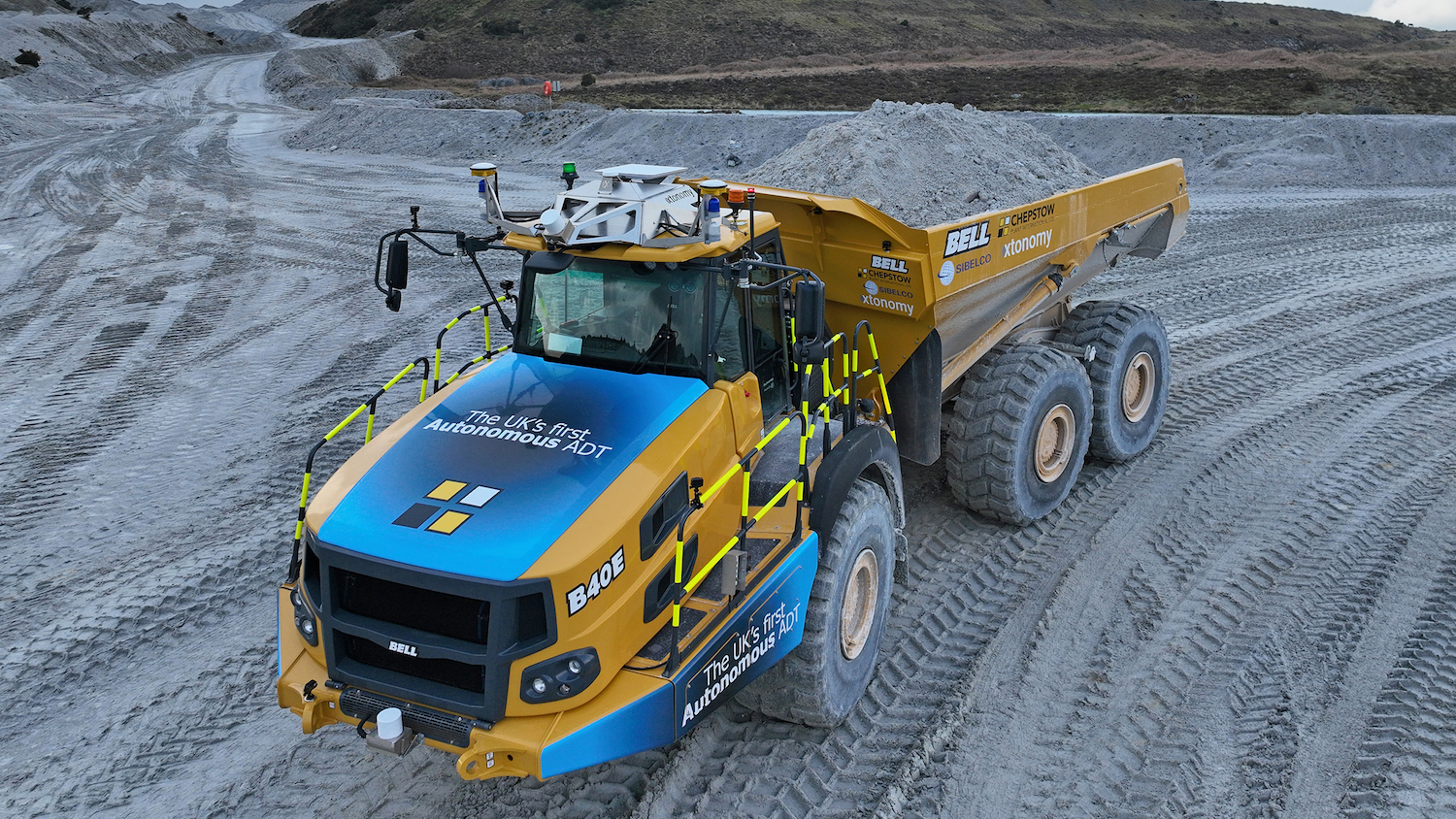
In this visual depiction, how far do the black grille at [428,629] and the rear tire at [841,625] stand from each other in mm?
1485

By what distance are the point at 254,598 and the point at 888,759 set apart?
4290 mm

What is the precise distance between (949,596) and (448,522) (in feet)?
11.6

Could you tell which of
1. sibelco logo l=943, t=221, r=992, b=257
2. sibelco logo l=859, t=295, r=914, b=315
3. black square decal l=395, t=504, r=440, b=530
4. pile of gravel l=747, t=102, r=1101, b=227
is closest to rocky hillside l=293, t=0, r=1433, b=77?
pile of gravel l=747, t=102, r=1101, b=227

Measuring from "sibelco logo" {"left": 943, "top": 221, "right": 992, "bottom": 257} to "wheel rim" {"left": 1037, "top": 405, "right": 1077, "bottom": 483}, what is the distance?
1.49 metres

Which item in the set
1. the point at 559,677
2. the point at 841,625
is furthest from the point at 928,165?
the point at 559,677

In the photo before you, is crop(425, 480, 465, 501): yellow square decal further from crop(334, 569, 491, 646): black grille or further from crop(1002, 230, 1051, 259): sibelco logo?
crop(1002, 230, 1051, 259): sibelco logo

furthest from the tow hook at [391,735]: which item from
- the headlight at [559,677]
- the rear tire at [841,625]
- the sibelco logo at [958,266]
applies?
the sibelco logo at [958,266]

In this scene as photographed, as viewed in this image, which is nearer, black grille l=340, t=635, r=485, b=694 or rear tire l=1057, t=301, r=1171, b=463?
black grille l=340, t=635, r=485, b=694

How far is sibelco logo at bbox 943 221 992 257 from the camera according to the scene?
6.08 m

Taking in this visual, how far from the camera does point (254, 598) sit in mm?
6664

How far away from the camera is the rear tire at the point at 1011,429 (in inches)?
269

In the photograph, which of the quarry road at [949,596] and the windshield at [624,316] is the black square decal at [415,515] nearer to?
the windshield at [624,316]

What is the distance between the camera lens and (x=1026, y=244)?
274 inches

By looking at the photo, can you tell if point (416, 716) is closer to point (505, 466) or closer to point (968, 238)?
point (505, 466)
